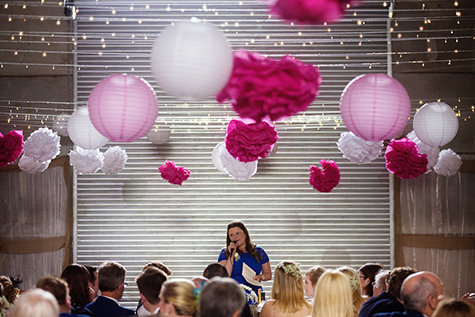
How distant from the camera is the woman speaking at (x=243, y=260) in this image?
4758 millimetres

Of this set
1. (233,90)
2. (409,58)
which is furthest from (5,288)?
(409,58)

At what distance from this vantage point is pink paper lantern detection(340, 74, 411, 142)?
9.84 ft

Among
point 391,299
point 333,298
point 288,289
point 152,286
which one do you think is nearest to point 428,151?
point 391,299

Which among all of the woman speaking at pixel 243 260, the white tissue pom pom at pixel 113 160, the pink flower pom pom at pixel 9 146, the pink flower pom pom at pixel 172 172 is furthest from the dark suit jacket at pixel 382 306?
the pink flower pom pom at pixel 9 146

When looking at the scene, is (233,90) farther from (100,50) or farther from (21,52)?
(21,52)

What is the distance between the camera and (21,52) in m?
6.43

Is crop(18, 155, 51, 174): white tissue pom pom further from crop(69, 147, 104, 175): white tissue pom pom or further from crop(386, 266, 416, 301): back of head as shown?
crop(386, 266, 416, 301): back of head

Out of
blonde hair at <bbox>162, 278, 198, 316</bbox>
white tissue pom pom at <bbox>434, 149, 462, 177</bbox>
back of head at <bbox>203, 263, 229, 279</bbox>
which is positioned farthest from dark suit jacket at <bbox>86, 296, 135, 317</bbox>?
white tissue pom pom at <bbox>434, 149, 462, 177</bbox>

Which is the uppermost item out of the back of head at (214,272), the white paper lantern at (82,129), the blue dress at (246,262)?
the white paper lantern at (82,129)

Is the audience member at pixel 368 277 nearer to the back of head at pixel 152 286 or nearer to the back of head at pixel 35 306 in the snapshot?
the back of head at pixel 152 286

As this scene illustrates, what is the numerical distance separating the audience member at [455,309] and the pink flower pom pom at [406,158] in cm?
236

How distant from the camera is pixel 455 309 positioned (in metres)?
2.36

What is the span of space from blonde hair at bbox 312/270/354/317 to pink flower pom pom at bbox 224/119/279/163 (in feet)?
3.76

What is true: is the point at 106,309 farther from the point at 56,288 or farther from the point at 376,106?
the point at 376,106
